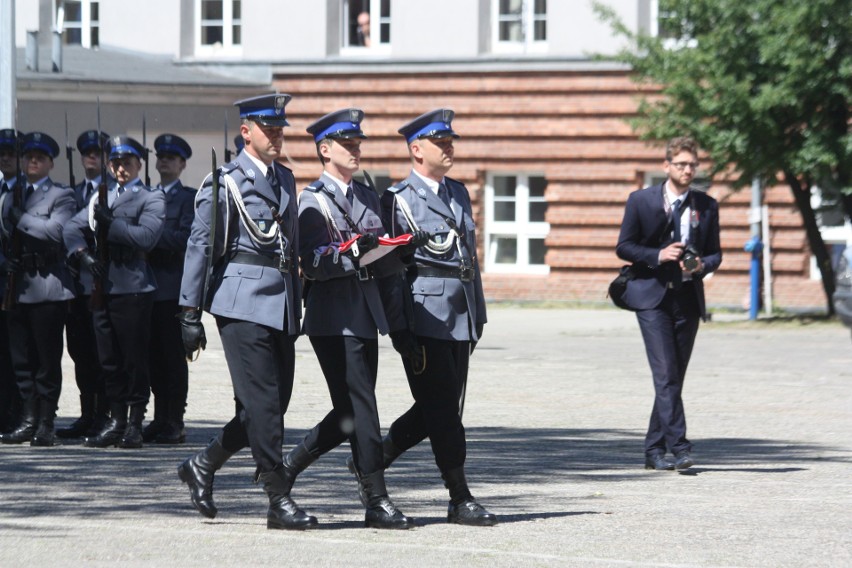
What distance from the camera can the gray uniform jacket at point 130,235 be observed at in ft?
37.0

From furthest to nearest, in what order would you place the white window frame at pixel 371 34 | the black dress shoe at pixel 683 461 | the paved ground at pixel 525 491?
the white window frame at pixel 371 34
the black dress shoe at pixel 683 461
the paved ground at pixel 525 491

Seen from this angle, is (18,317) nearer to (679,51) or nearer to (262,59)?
(679,51)

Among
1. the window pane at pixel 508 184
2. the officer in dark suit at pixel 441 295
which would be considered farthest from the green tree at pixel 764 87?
the officer in dark suit at pixel 441 295

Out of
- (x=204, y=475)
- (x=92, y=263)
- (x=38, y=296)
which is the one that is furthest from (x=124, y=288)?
(x=204, y=475)

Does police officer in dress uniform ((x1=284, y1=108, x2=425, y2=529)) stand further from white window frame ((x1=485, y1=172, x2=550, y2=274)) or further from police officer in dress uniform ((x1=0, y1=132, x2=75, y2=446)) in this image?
white window frame ((x1=485, y1=172, x2=550, y2=274))

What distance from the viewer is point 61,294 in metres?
11.5

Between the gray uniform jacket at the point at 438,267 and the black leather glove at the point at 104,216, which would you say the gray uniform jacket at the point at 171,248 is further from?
the gray uniform jacket at the point at 438,267

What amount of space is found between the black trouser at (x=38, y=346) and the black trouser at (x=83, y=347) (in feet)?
0.79

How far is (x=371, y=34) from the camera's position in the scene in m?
32.5

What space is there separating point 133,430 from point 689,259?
356 cm

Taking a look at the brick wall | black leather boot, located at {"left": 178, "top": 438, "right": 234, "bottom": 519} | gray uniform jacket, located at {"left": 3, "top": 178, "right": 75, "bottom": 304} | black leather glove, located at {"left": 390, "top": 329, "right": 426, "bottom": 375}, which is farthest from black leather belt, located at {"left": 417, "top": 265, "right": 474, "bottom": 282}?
the brick wall

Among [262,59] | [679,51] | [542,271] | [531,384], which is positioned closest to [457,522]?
[531,384]

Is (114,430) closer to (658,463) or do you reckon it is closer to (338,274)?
(658,463)

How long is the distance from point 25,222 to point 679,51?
45.7 feet
